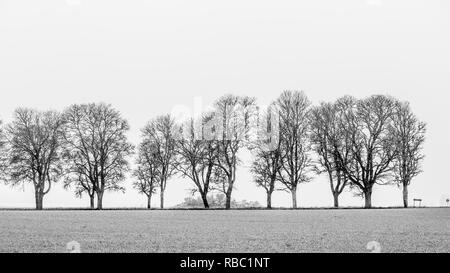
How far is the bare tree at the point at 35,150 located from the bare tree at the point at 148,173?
33.7ft

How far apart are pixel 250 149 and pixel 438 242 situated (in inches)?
2080

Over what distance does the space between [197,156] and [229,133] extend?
509 cm

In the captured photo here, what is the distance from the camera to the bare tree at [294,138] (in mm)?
72062

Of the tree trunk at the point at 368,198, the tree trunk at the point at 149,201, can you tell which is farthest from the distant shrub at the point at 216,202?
the tree trunk at the point at 368,198

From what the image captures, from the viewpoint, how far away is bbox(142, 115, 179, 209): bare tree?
254ft

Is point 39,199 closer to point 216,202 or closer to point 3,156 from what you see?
point 3,156

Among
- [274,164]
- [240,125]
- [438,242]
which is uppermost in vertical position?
[240,125]

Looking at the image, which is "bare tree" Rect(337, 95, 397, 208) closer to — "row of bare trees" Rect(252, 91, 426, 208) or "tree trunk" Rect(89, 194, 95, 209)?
"row of bare trees" Rect(252, 91, 426, 208)

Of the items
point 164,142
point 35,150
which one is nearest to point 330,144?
point 164,142

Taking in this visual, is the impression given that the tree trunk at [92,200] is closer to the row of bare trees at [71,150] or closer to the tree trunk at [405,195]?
the row of bare trees at [71,150]

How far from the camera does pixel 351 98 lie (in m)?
75.2

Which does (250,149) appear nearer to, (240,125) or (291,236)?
(240,125)
